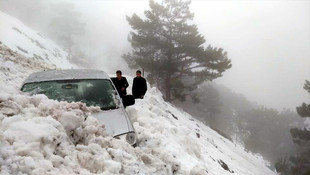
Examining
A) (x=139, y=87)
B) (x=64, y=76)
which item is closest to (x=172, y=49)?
(x=139, y=87)

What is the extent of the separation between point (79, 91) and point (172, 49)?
20.2m

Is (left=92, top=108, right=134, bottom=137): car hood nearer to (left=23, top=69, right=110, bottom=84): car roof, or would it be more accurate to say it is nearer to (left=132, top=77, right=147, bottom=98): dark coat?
(left=23, top=69, right=110, bottom=84): car roof

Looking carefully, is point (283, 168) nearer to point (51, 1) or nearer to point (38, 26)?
point (38, 26)

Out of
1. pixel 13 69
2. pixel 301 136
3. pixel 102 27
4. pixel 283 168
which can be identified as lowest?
pixel 283 168

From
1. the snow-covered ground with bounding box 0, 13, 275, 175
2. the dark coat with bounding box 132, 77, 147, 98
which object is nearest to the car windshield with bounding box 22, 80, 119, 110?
the snow-covered ground with bounding box 0, 13, 275, 175

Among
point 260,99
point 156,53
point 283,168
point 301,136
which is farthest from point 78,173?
point 260,99

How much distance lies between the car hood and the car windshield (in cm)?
33

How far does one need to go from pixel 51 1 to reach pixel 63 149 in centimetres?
6494

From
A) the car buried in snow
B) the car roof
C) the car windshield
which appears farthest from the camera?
the car roof

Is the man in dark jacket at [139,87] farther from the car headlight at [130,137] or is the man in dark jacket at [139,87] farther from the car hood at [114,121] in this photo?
the car headlight at [130,137]

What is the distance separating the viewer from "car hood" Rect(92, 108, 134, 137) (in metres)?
4.77

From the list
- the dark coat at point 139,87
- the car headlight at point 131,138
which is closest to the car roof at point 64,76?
the car headlight at point 131,138

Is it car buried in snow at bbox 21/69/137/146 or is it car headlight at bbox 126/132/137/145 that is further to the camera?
car buried in snow at bbox 21/69/137/146

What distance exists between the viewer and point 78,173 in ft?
10.8
